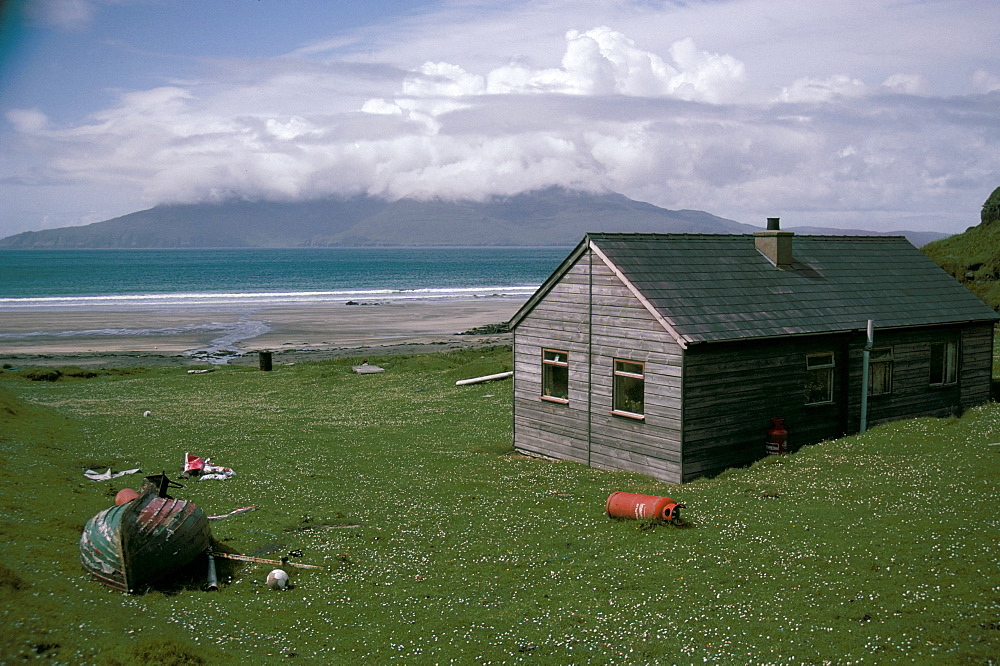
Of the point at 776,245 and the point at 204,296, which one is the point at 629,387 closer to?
the point at 776,245

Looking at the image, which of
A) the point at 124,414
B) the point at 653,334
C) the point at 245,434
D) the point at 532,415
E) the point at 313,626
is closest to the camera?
the point at 313,626

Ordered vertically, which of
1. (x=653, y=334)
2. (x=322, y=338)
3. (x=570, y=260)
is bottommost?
(x=322, y=338)

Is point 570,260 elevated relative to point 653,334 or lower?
elevated

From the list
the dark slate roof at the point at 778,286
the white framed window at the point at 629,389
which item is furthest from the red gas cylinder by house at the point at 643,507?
the dark slate roof at the point at 778,286

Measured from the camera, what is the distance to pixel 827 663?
1258 cm

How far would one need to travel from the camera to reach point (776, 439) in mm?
25719

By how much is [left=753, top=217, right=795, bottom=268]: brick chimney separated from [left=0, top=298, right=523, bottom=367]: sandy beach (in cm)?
4453

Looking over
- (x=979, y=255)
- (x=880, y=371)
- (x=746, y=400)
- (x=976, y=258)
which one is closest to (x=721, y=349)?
(x=746, y=400)

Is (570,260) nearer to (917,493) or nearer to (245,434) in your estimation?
(917,493)

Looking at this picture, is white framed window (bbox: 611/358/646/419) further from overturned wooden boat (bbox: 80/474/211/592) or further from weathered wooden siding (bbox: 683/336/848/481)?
overturned wooden boat (bbox: 80/474/211/592)

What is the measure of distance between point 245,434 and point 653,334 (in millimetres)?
18366

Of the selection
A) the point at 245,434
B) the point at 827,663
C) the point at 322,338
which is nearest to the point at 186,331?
the point at 322,338

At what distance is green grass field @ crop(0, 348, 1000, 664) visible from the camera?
13.6m

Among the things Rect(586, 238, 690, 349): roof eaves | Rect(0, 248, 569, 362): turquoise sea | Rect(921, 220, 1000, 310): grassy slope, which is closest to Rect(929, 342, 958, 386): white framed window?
Rect(586, 238, 690, 349): roof eaves
